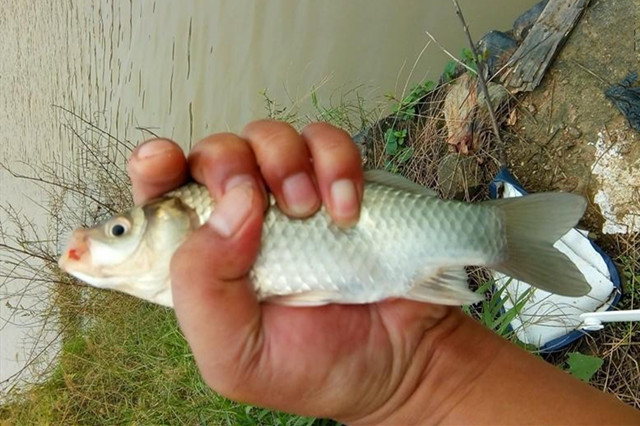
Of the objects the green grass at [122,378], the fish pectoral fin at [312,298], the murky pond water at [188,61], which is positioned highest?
the fish pectoral fin at [312,298]

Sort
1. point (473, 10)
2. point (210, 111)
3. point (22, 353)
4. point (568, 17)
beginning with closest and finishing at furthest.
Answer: point (568, 17)
point (473, 10)
point (210, 111)
point (22, 353)

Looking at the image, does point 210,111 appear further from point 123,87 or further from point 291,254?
point 291,254

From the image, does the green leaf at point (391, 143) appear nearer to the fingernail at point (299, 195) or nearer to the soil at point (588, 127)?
the soil at point (588, 127)

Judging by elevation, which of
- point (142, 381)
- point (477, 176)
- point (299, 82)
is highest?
point (477, 176)

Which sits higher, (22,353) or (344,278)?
(344,278)

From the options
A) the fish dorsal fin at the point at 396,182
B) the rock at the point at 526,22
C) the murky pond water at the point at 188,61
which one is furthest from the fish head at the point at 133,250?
the murky pond water at the point at 188,61

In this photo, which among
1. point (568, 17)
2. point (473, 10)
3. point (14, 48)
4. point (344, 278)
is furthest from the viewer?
point (14, 48)

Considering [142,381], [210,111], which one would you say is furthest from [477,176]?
[210,111]

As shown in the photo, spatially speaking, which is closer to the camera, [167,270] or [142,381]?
[167,270]
